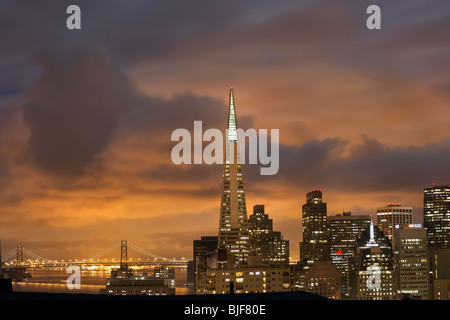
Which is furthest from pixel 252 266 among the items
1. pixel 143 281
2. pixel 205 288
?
pixel 143 281

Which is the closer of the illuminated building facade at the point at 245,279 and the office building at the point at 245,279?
the office building at the point at 245,279

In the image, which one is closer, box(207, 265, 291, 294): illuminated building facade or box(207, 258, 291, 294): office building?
box(207, 258, 291, 294): office building
